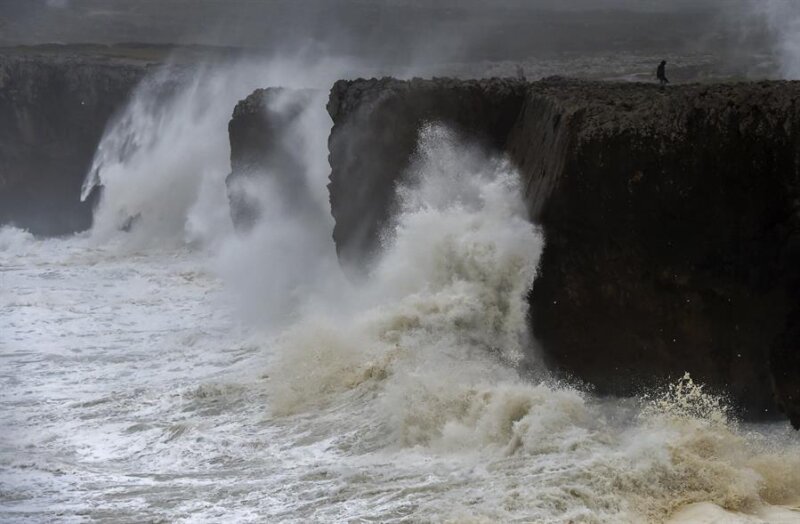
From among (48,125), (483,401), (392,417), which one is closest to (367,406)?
(392,417)

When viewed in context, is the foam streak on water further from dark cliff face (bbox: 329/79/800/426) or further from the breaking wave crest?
dark cliff face (bbox: 329/79/800/426)

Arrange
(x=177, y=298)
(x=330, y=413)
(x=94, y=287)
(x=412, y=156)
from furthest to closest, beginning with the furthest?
(x=94, y=287)
(x=177, y=298)
(x=412, y=156)
(x=330, y=413)

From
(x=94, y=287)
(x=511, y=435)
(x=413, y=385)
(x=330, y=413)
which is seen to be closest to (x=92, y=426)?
(x=330, y=413)

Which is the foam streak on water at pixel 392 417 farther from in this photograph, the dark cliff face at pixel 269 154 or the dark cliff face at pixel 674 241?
the dark cliff face at pixel 269 154

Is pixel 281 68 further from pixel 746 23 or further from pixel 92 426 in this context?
pixel 92 426

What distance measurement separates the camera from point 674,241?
945 centimetres

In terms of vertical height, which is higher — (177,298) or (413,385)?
(177,298)

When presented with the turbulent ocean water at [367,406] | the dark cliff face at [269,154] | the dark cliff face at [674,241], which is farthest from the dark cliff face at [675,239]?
the dark cliff face at [269,154]

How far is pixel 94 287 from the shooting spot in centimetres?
1814

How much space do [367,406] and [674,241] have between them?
3131mm

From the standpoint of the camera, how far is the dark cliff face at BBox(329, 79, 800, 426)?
9.02 metres

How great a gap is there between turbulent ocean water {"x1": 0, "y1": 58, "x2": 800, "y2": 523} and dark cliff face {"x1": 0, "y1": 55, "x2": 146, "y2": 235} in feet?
34.2

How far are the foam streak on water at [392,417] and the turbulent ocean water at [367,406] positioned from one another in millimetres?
24

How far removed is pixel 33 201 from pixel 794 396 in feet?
71.6
